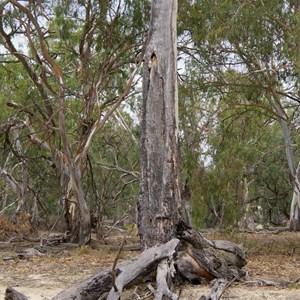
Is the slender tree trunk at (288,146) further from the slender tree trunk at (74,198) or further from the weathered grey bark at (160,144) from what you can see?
the weathered grey bark at (160,144)

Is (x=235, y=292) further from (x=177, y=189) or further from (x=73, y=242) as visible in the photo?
Result: (x=73, y=242)

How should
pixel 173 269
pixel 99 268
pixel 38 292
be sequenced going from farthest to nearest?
pixel 99 268, pixel 38 292, pixel 173 269

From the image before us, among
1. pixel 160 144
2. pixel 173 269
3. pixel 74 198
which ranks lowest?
pixel 173 269

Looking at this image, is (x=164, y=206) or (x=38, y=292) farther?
(x=164, y=206)

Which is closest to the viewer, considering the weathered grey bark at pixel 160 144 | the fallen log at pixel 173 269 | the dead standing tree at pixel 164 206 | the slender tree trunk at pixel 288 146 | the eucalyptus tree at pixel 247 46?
the fallen log at pixel 173 269

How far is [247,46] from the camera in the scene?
13.8 m

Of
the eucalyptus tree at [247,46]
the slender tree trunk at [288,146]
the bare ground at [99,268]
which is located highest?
the eucalyptus tree at [247,46]

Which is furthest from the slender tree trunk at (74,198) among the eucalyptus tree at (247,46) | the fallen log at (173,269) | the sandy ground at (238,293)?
the sandy ground at (238,293)

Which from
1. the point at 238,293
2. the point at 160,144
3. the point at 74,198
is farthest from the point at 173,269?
the point at 74,198

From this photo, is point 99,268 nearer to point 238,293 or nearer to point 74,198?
point 238,293

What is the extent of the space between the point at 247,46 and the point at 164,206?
7293mm

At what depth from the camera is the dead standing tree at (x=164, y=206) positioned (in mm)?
6379

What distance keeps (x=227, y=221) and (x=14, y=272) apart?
7831 mm

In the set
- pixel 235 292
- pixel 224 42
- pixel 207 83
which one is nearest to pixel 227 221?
pixel 207 83
